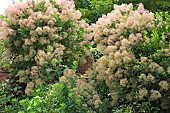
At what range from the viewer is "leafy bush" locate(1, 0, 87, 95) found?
5.70 meters

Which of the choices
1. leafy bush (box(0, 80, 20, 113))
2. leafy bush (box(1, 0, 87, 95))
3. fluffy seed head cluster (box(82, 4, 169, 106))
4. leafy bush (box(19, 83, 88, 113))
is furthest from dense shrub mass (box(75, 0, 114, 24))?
leafy bush (box(19, 83, 88, 113))

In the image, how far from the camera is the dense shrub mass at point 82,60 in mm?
4586

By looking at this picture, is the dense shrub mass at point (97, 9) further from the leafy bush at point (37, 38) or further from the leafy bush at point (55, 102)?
the leafy bush at point (55, 102)

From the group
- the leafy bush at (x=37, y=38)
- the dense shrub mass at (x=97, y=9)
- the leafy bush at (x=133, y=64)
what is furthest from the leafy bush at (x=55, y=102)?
the dense shrub mass at (x=97, y=9)

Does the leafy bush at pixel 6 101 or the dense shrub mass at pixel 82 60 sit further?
the leafy bush at pixel 6 101

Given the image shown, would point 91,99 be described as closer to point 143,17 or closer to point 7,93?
point 143,17

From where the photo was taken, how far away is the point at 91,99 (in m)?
4.85

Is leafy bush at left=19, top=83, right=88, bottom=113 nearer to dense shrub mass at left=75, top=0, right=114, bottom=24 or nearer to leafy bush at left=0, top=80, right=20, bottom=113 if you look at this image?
leafy bush at left=0, top=80, right=20, bottom=113

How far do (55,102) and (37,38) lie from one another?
1.54 meters

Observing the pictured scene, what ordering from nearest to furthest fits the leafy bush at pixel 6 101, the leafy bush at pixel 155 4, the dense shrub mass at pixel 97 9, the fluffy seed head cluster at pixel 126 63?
the fluffy seed head cluster at pixel 126 63
the leafy bush at pixel 6 101
the leafy bush at pixel 155 4
the dense shrub mass at pixel 97 9

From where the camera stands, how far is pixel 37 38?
5.82 meters

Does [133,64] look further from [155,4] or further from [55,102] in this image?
[155,4]

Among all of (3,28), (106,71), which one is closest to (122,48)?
(106,71)

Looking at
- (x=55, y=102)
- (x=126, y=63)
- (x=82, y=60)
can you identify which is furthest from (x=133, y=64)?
(x=82, y=60)
